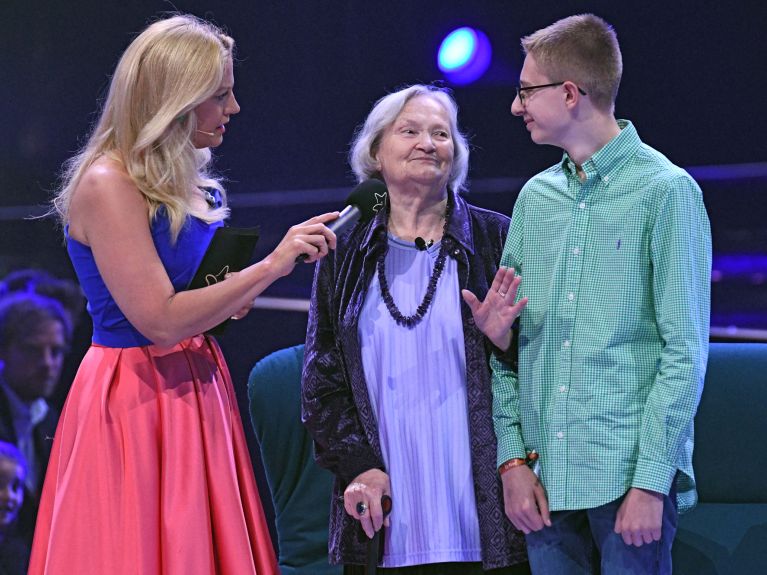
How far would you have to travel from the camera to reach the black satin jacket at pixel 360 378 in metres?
2.37

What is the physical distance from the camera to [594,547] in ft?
7.34

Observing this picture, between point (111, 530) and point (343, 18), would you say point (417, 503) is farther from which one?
point (343, 18)

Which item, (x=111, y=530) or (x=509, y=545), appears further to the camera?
(x=509, y=545)

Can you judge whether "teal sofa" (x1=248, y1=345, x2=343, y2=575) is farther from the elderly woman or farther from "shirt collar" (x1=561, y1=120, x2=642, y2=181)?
"shirt collar" (x1=561, y1=120, x2=642, y2=181)

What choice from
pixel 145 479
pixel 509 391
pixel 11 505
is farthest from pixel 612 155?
pixel 11 505

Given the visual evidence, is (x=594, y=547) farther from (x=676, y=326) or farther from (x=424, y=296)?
(x=424, y=296)

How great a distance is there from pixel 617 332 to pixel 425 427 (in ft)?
1.90

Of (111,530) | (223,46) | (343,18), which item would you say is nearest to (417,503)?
(111,530)

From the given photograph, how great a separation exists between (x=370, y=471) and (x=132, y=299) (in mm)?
752

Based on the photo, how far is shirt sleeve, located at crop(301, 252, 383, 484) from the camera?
245 centimetres

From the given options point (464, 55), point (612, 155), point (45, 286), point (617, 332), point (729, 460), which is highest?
point (464, 55)

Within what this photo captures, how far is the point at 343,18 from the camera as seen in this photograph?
378 cm

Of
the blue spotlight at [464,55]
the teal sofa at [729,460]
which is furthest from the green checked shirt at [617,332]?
the blue spotlight at [464,55]

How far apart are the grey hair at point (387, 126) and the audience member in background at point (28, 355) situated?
1735 millimetres
